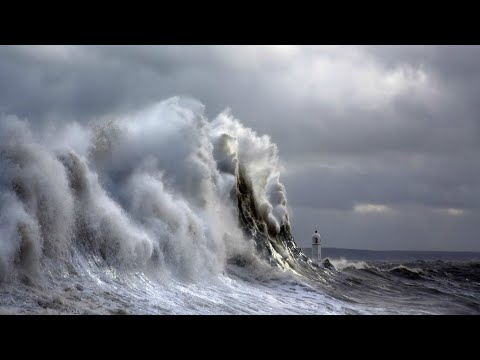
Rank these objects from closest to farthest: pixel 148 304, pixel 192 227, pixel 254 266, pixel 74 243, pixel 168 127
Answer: pixel 148 304 → pixel 74 243 → pixel 192 227 → pixel 254 266 → pixel 168 127

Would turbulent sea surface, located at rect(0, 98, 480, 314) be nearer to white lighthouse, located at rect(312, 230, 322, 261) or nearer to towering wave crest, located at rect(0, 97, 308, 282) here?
towering wave crest, located at rect(0, 97, 308, 282)

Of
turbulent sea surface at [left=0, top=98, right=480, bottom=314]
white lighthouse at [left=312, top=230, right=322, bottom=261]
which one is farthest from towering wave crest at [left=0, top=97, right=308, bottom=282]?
white lighthouse at [left=312, top=230, right=322, bottom=261]

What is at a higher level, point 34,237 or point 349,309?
point 34,237

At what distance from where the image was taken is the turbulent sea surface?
300 inches

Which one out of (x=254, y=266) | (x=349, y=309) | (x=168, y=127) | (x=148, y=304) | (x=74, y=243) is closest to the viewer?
(x=148, y=304)

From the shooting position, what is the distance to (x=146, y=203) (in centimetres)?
1138

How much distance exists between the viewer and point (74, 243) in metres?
8.70

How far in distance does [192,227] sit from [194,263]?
1.10m

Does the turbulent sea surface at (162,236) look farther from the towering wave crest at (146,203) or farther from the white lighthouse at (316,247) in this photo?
the white lighthouse at (316,247)

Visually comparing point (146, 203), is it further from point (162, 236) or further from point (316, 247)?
point (316, 247)

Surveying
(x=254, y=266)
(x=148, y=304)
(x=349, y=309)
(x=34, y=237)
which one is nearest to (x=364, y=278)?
(x=254, y=266)

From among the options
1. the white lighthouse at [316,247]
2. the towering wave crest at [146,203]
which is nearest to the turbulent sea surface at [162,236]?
the towering wave crest at [146,203]

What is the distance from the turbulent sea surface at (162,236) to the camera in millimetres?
7609
